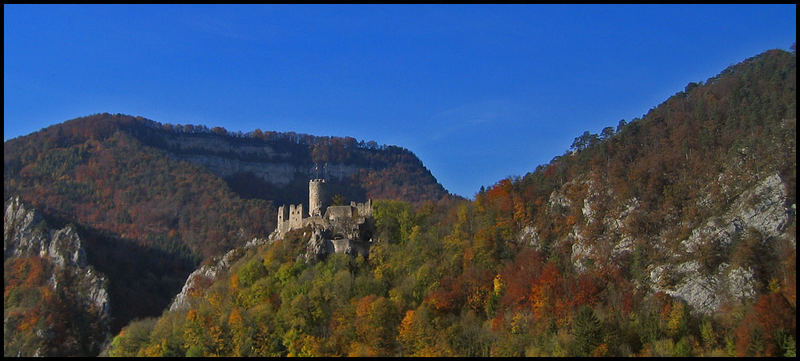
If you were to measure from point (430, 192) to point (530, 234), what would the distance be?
334 feet

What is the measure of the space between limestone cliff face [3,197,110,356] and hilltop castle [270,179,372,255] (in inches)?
777

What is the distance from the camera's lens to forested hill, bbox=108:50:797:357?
6084 centimetres

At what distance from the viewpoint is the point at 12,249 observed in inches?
4060

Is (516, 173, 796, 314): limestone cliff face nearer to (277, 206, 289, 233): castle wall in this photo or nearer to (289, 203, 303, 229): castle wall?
(289, 203, 303, 229): castle wall

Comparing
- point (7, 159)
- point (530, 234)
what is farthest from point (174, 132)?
point (530, 234)

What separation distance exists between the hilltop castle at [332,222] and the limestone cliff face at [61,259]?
777 inches

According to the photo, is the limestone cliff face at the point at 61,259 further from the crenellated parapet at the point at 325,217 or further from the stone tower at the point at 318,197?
the stone tower at the point at 318,197

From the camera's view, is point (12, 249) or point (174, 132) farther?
point (174, 132)

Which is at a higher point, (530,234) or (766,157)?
(766,157)

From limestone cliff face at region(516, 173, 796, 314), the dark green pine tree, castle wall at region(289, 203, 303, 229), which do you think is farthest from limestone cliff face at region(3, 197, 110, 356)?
limestone cliff face at region(516, 173, 796, 314)

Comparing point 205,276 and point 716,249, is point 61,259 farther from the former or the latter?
point 716,249

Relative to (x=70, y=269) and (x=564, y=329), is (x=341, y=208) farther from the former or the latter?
(x=70, y=269)

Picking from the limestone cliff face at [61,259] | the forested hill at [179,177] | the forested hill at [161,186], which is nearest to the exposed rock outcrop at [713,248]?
the limestone cliff face at [61,259]

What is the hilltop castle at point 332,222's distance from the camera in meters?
78.6
